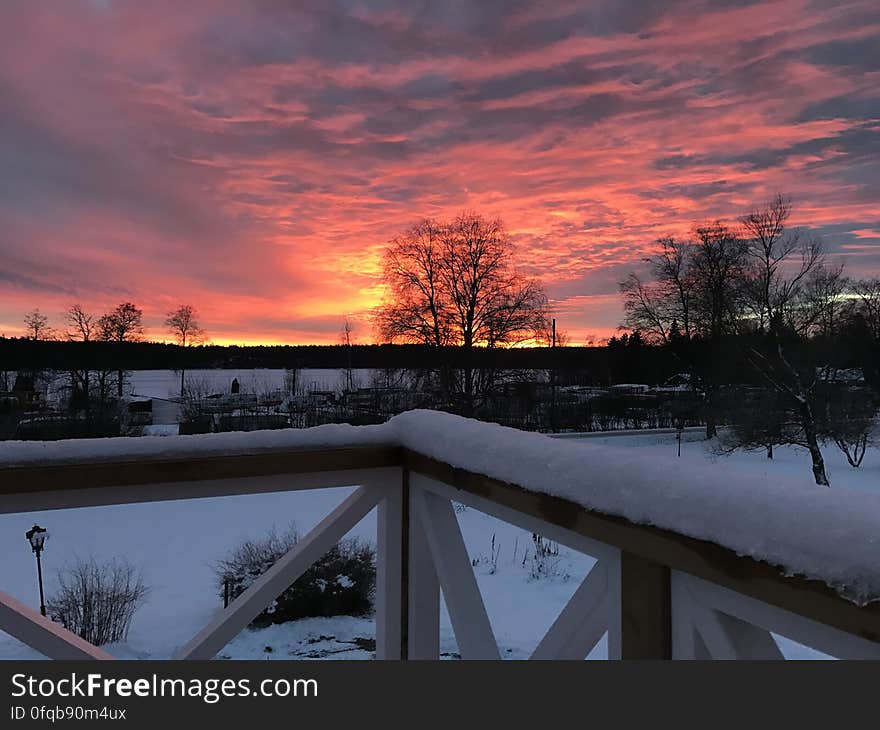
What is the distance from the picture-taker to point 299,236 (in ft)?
44.6

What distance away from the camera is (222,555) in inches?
299

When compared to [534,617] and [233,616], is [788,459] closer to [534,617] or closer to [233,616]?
[534,617]

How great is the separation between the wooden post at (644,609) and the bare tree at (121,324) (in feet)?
77.3

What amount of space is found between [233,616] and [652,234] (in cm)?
1988

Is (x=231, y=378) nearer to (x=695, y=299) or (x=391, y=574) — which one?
(x=695, y=299)

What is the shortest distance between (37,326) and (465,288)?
15.5 metres

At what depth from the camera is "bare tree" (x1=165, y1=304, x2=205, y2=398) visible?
28.1 m

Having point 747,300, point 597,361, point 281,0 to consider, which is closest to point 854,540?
point 281,0

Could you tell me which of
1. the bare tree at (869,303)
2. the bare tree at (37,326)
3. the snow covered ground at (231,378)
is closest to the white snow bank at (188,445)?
the bare tree at (869,303)

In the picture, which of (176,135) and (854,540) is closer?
(854,540)

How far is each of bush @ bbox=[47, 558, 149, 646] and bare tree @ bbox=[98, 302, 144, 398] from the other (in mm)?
16757

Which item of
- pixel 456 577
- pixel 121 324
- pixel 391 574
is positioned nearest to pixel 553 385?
pixel 121 324

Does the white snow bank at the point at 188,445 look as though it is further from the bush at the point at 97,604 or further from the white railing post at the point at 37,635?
the bush at the point at 97,604

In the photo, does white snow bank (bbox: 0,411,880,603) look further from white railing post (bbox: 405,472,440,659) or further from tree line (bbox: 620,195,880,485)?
tree line (bbox: 620,195,880,485)
